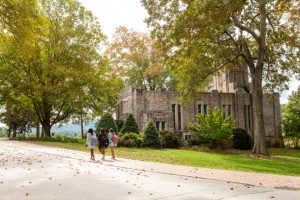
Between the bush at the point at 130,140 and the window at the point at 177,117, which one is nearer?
the bush at the point at 130,140

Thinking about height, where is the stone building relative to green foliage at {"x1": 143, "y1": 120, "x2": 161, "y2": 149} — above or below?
above

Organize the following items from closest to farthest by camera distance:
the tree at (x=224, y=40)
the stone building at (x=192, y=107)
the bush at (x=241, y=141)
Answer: the tree at (x=224, y=40)
the bush at (x=241, y=141)
the stone building at (x=192, y=107)

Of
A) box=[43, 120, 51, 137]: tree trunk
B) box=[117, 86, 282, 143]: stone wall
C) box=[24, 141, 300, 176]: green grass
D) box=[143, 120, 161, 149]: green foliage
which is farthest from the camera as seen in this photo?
box=[43, 120, 51, 137]: tree trunk

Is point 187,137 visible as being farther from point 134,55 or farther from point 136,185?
point 136,185

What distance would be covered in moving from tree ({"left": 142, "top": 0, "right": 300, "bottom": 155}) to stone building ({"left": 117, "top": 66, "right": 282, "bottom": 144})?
599 centimetres

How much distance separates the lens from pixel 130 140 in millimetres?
29219

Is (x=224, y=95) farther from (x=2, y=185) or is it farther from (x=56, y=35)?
(x=2, y=185)

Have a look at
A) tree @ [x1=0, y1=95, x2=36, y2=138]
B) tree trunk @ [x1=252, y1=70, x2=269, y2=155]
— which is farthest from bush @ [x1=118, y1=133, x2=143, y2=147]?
tree @ [x1=0, y1=95, x2=36, y2=138]

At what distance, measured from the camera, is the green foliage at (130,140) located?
95.7 feet

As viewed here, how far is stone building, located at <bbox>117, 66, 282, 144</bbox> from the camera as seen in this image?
3631 cm

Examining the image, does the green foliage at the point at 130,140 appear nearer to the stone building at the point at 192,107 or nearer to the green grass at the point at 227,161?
the green grass at the point at 227,161

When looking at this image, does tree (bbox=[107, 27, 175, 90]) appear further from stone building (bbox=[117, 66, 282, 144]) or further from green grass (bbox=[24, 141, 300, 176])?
green grass (bbox=[24, 141, 300, 176])

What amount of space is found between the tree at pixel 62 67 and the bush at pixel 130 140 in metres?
10.7

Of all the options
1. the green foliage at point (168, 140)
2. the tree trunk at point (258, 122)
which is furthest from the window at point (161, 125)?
the tree trunk at point (258, 122)
